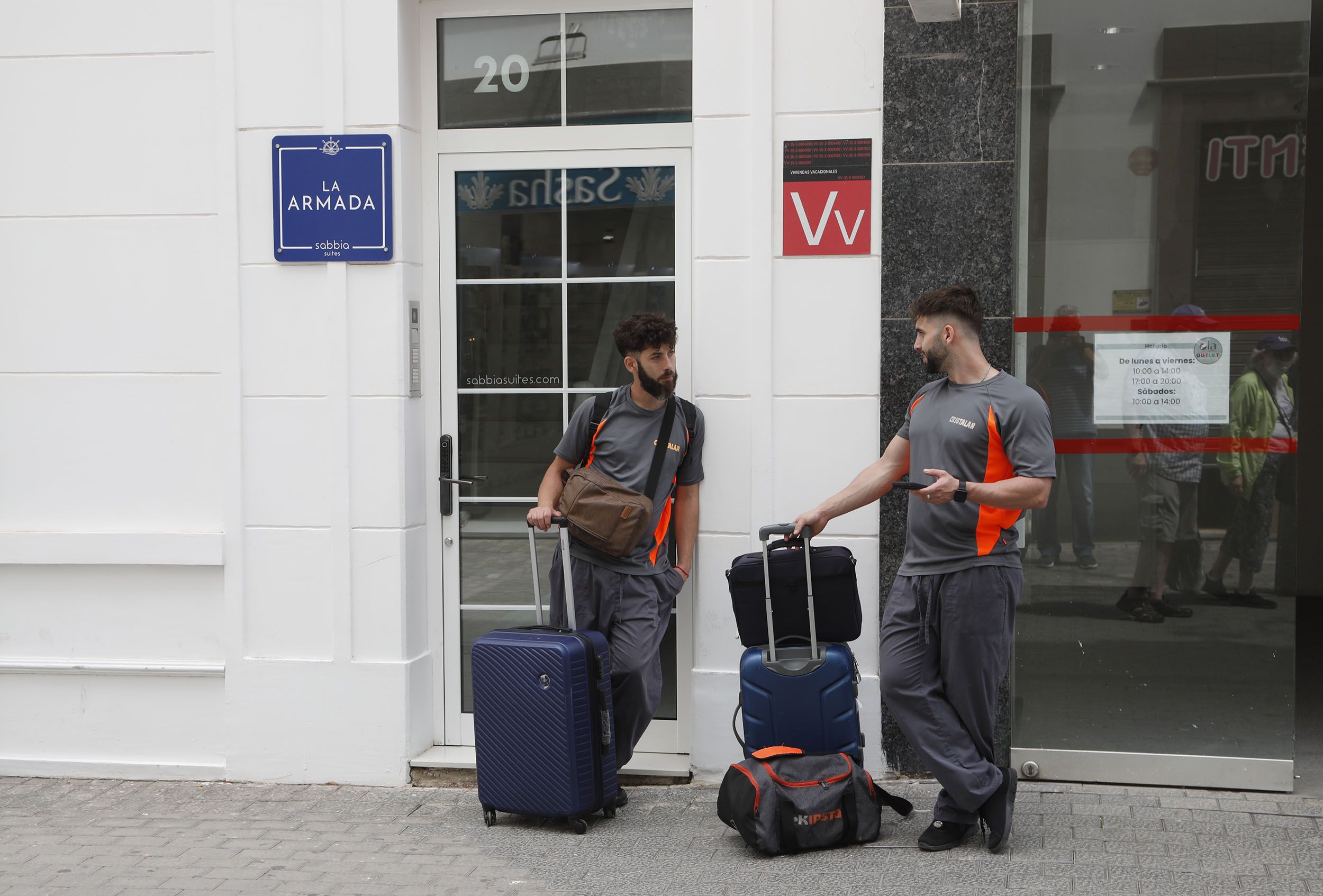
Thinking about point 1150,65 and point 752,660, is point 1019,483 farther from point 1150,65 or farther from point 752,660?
point 1150,65

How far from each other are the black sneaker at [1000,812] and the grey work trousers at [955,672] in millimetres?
30

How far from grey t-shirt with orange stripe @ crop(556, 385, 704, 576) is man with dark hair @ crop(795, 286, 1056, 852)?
709 millimetres

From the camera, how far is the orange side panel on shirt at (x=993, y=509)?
Answer: 405 cm

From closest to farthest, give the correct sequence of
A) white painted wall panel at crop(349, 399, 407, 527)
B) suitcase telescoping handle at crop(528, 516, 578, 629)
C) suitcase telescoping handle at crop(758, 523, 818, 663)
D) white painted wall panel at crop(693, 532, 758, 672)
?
suitcase telescoping handle at crop(758, 523, 818, 663) < suitcase telescoping handle at crop(528, 516, 578, 629) < white painted wall panel at crop(693, 532, 758, 672) < white painted wall panel at crop(349, 399, 407, 527)

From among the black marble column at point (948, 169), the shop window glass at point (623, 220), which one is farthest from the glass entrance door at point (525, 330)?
the black marble column at point (948, 169)

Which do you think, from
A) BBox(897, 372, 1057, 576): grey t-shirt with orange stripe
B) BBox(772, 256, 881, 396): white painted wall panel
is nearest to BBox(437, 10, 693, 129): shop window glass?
BBox(772, 256, 881, 396): white painted wall panel

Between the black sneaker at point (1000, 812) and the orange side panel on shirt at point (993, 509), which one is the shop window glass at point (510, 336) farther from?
the black sneaker at point (1000, 812)

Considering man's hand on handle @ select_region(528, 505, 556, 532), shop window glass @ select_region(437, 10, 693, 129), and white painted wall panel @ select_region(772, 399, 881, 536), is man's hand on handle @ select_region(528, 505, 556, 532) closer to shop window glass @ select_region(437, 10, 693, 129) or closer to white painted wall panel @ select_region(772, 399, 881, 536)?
white painted wall panel @ select_region(772, 399, 881, 536)

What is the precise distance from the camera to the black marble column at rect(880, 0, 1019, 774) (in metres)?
4.77

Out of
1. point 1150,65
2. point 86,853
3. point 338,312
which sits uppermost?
point 1150,65

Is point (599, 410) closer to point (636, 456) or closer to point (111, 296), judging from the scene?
point (636, 456)

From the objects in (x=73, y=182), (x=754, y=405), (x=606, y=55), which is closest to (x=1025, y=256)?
(x=754, y=405)

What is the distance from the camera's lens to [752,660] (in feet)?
14.1

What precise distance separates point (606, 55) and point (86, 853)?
3621 millimetres
